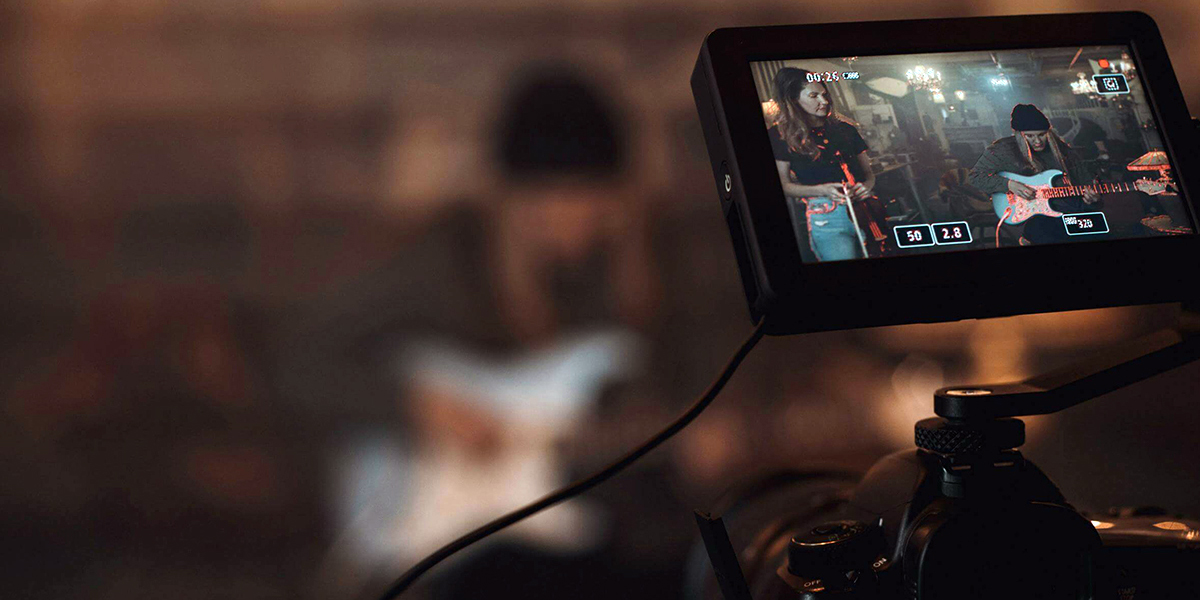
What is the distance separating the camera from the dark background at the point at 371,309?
0.66 m

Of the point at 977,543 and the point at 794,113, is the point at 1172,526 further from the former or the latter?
the point at 794,113

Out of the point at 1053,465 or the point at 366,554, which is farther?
the point at 1053,465

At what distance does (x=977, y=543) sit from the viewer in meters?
0.45

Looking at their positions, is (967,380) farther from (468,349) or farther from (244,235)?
(244,235)

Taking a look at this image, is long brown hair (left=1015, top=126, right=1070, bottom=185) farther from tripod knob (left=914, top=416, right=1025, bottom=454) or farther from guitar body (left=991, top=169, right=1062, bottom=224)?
tripod knob (left=914, top=416, right=1025, bottom=454)

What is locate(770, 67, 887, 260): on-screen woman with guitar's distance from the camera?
474mm

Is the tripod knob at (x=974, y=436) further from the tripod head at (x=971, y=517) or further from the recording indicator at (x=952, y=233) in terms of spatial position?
the recording indicator at (x=952, y=233)

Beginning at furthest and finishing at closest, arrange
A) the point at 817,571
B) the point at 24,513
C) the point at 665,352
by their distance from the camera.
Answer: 1. the point at 665,352
2. the point at 24,513
3. the point at 817,571

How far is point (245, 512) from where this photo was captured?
27.0 inches

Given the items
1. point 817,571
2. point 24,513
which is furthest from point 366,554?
point 817,571

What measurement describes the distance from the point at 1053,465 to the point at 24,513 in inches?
39.7

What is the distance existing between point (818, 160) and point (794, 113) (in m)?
0.04

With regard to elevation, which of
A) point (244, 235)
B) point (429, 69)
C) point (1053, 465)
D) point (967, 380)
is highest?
point (429, 69)

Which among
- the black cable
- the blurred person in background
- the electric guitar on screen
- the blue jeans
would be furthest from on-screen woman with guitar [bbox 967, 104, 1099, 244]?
the blurred person in background
